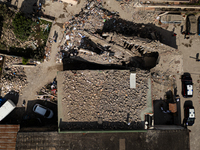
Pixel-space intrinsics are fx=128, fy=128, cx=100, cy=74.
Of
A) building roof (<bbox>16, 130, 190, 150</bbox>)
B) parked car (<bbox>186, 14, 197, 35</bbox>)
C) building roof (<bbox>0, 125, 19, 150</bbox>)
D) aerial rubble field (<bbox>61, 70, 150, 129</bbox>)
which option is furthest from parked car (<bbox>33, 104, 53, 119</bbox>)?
parked car (<bbox>186, 14, 197, 35</bbox>)

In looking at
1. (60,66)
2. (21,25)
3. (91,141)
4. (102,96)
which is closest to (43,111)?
(60,66)

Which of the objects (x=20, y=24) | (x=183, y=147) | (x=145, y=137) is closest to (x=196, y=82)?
(x=183, y=147)

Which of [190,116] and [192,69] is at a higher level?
[192,69]

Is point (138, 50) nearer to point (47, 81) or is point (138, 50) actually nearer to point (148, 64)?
point (148, 64)

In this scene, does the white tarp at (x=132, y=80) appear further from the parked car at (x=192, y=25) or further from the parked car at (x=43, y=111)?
the parked car at (x=43, y=111)

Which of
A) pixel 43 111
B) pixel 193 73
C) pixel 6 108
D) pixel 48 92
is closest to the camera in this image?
pixel 6 108

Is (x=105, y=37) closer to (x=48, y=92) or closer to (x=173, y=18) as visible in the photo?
→ (x=173, y=18)

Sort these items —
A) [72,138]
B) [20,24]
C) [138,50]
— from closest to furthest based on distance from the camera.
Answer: [72,138] < [20,24] < [138,50]
